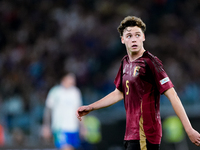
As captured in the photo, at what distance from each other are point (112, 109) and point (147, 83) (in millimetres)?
6041

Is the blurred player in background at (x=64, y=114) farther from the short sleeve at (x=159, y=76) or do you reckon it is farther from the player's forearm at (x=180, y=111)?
the player's forearm at (x=180, y=111)

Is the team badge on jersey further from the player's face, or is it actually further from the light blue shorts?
the light blue shorts

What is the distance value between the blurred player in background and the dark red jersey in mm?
5110

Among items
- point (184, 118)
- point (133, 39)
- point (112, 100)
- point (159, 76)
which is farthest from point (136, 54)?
point (184, 118)

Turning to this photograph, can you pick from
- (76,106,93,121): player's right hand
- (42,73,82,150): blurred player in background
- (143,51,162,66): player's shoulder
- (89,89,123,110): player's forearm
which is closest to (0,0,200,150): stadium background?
(42,73,82,150): blurred player in background

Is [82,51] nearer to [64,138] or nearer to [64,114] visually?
Answer: [64,114]

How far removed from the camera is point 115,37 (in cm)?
1283

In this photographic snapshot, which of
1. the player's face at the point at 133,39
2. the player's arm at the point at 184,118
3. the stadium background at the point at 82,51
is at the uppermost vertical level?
the stadium background at the point at 82,51

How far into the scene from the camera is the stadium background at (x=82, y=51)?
9.61 m

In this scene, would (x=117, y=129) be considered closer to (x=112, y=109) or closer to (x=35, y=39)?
(x=112, y=109)

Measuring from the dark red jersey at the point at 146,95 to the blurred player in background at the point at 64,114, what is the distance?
5.11 meters

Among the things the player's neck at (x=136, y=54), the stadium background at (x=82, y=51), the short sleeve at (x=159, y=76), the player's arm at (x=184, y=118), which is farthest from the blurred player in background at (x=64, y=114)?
the player's arm at (x=184, y=118)

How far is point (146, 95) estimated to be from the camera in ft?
12.3

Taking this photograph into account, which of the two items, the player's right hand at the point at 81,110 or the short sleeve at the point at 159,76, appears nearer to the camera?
the short sleeve at the point at 159,76
